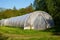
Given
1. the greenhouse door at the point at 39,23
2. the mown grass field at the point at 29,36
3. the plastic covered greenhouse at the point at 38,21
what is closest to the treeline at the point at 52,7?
the plastic covered greenhouse at the point at 38,21

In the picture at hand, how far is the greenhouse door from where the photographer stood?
28.4 metres

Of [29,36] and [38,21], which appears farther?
[38,21]

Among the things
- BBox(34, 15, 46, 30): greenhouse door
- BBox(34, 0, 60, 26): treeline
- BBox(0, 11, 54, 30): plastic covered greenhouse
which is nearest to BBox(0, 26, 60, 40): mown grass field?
BBox(34, 0, 60, 26): treeline

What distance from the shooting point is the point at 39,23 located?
28812 millimetres

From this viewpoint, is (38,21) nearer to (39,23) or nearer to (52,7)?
(39,23)

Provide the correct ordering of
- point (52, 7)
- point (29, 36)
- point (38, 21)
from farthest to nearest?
point (38, 21) → point (52, 7) → point (29, 36)

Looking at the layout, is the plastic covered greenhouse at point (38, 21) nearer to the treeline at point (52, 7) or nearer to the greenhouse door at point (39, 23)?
the greenhouse door at point (39, 23)

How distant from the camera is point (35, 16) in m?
29.1

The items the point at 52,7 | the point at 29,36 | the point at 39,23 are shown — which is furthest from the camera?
the point at 39,23

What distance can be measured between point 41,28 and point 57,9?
4.49 m

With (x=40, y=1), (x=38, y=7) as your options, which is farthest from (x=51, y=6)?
(x=38, y=7)

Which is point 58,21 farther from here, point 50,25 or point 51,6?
point 51,6

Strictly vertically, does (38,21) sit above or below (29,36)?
above

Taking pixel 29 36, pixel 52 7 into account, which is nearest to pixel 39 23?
pixel 52 7
